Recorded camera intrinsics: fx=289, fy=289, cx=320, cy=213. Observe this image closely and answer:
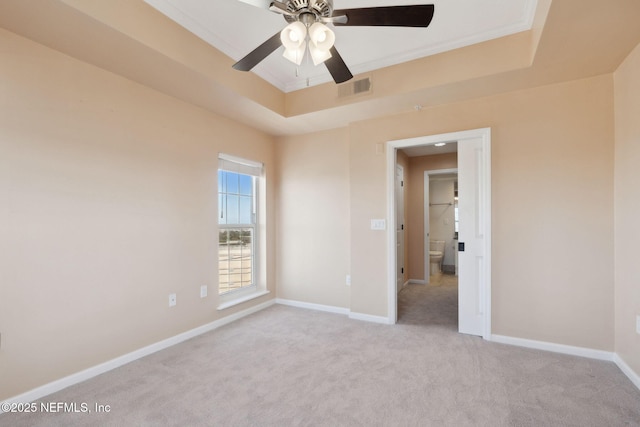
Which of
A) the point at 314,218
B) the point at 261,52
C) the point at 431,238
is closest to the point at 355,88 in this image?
the point at 261,52

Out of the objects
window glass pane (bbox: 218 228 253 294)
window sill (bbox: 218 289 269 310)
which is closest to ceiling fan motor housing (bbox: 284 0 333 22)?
window glass pane (bbox: 218 228 253 294)

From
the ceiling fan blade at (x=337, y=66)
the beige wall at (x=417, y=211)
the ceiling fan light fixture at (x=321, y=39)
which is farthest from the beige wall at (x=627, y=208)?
the beige wall at (x=417, y=211)

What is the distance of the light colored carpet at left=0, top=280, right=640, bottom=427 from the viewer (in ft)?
6.02

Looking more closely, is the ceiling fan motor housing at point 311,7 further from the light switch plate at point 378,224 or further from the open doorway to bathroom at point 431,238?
the open doorway to bathroom at point 431,238

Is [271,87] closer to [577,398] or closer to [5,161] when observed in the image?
[5,161]

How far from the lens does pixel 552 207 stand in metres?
2.73

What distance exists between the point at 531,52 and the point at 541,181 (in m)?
1.16

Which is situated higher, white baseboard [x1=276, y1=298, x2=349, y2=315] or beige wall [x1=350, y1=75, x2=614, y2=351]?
beige wall [x1=350, y1=75, x2=614, y2=351]

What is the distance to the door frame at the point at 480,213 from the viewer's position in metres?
2.97

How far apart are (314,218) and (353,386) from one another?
2.37 meters

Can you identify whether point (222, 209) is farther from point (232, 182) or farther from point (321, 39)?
point (321, 39)

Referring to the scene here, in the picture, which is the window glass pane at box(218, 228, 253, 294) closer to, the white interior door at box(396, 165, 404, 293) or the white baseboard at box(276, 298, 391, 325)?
the white baseboard at box(276, 298, 391, 325)

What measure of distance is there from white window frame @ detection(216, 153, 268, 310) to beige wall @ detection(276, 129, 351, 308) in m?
0.31

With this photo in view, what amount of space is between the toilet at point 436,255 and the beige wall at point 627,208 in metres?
3.82
